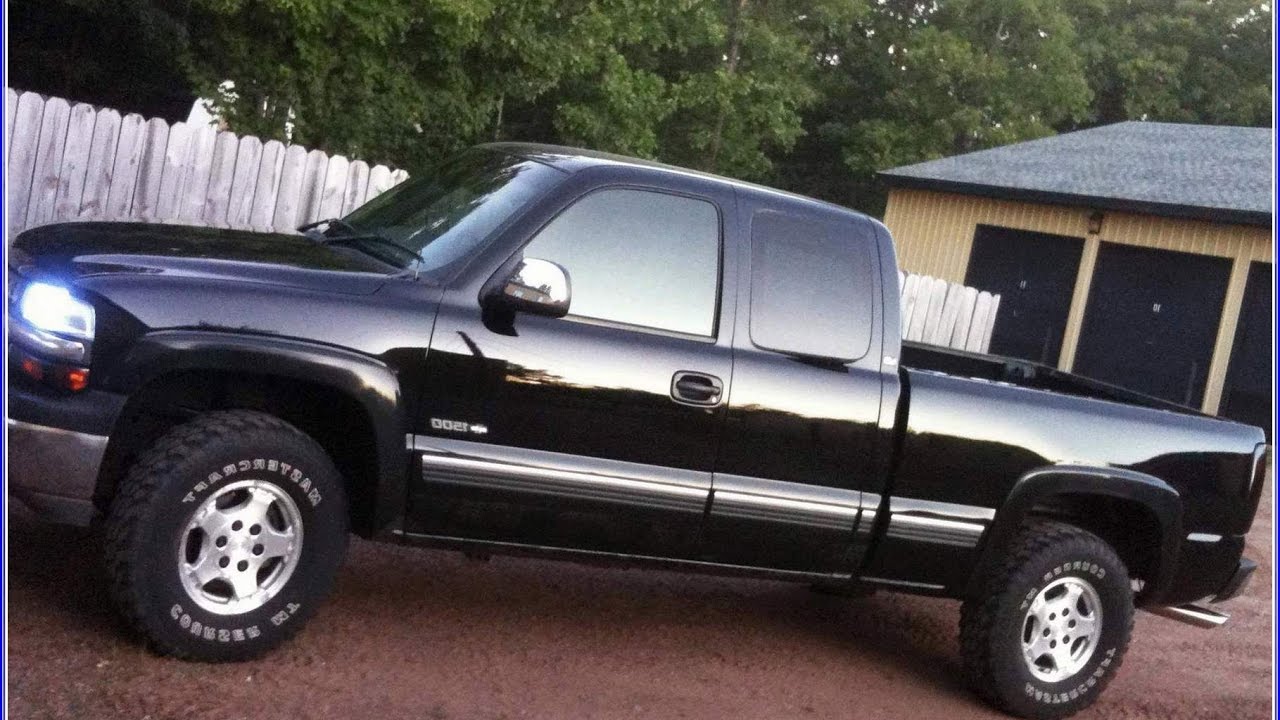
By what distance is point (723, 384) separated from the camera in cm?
550

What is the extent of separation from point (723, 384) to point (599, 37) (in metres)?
15.6

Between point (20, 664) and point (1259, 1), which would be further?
point (1259, 1)

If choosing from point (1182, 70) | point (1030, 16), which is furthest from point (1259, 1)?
point (1030, 16)

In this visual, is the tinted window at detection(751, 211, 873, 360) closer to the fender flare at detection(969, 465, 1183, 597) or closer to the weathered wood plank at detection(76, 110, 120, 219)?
the fender flare at detection(969, 465, 1183, 597)

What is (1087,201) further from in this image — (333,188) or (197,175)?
(197,175)

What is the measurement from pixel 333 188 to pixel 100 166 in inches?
69.4

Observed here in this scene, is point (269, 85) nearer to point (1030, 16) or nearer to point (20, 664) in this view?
point (20, 664)

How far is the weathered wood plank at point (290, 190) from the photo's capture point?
1027cm

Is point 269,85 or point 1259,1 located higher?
point 1259,1

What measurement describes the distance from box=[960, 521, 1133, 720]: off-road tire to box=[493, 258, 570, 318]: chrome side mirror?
7.48ft

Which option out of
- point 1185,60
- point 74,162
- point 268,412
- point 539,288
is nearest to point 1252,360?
point 74,162

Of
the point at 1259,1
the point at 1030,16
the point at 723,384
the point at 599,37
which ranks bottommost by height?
the point at 723,384

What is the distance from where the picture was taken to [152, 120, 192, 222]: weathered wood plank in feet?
31.6


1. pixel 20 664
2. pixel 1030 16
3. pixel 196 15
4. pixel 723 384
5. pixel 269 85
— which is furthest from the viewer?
pixel 1030 16
